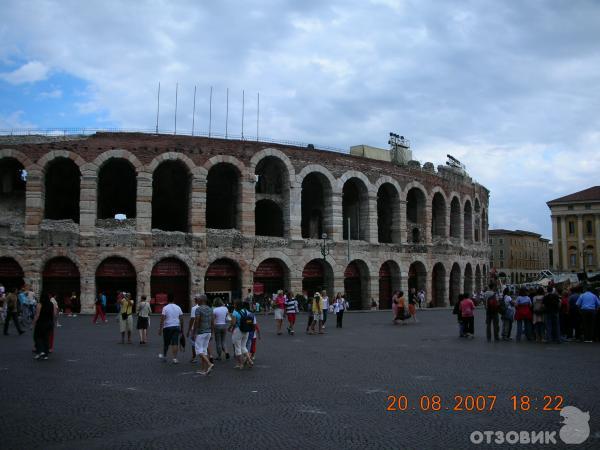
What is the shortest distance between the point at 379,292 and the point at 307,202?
8.57 meters

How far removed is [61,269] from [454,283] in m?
31.2

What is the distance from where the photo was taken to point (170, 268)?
108 feet

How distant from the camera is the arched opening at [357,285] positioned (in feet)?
129

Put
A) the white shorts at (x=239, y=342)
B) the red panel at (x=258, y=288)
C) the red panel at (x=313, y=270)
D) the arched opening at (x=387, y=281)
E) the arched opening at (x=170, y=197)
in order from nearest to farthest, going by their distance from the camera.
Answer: the white shorts at (x=239, y=342) → the red panel at (x=258, y=288) → the red panel at (x=313, y=270) → the arched opening at (x=170, y=197) → the arched opening at (x=387, y=281)

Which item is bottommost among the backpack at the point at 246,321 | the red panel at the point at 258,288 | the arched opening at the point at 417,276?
the backpack at the point at 246,321

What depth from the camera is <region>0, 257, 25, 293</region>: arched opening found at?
30.9m

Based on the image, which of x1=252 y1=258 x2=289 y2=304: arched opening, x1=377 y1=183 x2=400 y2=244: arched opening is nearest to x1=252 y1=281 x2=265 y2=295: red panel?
x1=252 y1=258 x2=289 y2=304: arched opening

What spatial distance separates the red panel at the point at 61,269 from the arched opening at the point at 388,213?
22.1 meters

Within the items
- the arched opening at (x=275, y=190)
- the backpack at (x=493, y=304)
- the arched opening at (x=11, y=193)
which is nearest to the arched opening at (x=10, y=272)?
the arched opening at (x=11, y=193)

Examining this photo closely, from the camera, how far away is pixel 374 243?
3947 centimetres

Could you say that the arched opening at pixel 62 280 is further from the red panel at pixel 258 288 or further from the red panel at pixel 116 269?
the red panel at pixel 258 288

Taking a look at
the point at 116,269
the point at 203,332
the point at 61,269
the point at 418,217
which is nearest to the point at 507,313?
the point at 203,332

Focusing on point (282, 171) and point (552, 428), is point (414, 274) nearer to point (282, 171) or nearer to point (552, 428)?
point (282, 171)

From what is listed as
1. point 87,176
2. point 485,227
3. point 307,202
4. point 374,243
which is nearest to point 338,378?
point 87,176
